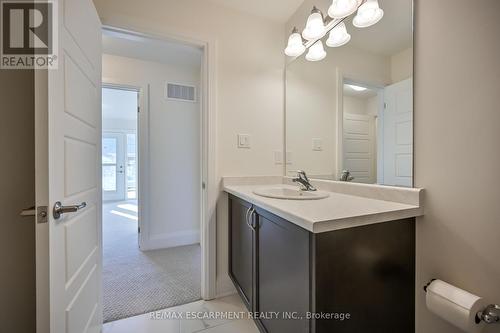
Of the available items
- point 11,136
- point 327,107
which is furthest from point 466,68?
point 11,136

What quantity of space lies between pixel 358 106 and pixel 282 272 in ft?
3.71

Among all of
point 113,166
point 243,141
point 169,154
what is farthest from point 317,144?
point 113,166

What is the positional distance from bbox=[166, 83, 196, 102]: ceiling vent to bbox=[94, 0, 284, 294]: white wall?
1270 mm

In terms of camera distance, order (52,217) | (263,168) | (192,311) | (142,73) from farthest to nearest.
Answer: (142,73), (263,168), (192,311), (52,217)

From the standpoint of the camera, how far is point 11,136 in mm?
969

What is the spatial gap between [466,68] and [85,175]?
1.80 meters

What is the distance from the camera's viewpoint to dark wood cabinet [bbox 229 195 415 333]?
79 centimetres

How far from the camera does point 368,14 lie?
1215mm

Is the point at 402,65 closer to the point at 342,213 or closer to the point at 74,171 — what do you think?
the point at 342,213

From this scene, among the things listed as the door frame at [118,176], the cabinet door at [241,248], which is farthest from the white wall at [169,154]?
the door frame at [118,176]

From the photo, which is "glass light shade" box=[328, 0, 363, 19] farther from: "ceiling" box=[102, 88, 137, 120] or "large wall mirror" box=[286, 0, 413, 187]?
"ceiling" box=[102, 88, 137, 120]

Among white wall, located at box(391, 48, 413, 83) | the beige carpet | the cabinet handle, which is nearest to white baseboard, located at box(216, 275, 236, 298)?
A: the beige carpet

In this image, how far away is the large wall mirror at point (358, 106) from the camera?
43.7 inches

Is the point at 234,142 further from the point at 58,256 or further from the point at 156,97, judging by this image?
the point at 156,97
